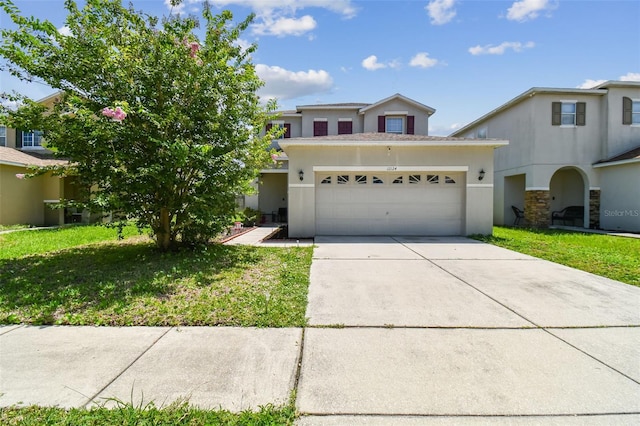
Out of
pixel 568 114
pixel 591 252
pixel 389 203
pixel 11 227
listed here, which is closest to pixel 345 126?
pixel 389 203

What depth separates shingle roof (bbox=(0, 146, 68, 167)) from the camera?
43.2 ft

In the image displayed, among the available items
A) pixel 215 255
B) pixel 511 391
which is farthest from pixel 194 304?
pixel 511 391

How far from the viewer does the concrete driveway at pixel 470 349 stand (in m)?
2.33

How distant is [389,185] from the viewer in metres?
11.5

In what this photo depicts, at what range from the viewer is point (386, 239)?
1063 centimetres

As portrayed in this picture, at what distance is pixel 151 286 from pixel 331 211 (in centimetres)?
725

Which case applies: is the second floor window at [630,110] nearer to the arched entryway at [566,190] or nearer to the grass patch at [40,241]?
the arched entryway at [566,190]

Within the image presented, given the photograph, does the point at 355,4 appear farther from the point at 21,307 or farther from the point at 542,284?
the point at 21,307

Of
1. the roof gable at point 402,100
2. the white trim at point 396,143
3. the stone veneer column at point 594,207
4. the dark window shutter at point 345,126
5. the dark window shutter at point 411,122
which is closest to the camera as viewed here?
the white trim at point 396,143

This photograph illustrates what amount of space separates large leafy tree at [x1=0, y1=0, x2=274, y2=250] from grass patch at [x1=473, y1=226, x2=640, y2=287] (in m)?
7.71

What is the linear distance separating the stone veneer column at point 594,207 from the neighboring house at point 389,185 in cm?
735

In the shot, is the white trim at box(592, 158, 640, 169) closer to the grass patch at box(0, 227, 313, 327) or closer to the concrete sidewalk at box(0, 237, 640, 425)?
the concrete sidewalk at box(0, 237, 640, 425)

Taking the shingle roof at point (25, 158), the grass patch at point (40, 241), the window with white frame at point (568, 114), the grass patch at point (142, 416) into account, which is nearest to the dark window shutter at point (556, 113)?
the window with white frame at point (568, 114)

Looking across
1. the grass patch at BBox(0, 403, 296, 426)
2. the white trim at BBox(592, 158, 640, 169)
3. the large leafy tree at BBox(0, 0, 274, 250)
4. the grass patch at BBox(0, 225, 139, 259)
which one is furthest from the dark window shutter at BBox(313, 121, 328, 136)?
the grass patch at BBox(0, 403, 296, 426)
